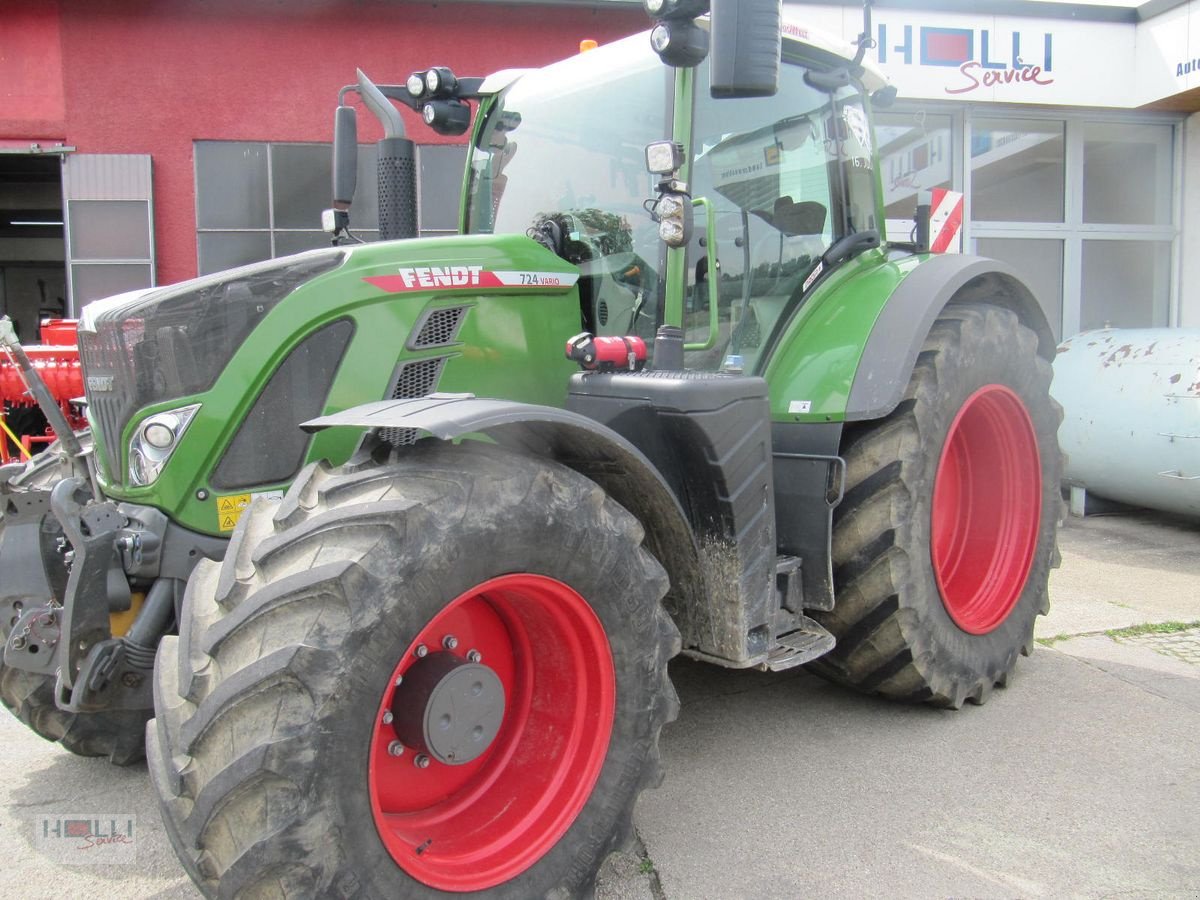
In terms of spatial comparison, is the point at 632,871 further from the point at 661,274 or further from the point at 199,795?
the point at 661,274

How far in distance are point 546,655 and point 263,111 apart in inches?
343

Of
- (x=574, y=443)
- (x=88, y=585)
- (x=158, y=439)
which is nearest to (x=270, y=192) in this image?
(x=158, y=439)

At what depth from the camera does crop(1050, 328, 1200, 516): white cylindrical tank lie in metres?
6.78

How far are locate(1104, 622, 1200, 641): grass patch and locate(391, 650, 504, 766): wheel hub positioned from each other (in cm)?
363

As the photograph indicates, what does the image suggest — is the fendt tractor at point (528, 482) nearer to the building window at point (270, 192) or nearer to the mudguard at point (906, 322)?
the mudguard at point (906, 322)

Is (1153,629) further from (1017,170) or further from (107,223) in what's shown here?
(107,223)

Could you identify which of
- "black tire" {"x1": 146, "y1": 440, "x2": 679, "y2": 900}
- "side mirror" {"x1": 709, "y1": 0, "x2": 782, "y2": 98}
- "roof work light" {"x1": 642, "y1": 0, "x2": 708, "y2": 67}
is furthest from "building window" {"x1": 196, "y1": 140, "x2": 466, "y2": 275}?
"black tire" {"x1": 146, "y1": 440, "x2": 679, "y2": 900}

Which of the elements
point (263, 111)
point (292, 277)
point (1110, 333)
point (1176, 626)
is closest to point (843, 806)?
point (292, 277)

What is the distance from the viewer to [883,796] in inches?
122

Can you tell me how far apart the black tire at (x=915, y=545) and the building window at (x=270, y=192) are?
22.6 feet

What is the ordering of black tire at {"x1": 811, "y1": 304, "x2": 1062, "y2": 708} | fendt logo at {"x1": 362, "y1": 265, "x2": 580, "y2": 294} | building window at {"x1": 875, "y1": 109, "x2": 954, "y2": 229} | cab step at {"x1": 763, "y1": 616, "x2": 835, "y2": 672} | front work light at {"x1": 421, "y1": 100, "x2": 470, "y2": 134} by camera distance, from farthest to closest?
building window at {"x1": 875, "y1": 109, "x2": 954, "y2": 229} → front work light at {"x1": 421, "y1": 100, "x2": 470, "y2": 134} → black tire at {"x1": 811, "y1": 304, "x2": 1062, "y2": 708} → cab step at {"x1": 763, "y1": 616, "x2": 835, "y2": 672} → fendt logo at {"x1": 362, "y1": 265, "x2": 580, "y2": 294}

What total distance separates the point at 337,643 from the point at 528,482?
596mm

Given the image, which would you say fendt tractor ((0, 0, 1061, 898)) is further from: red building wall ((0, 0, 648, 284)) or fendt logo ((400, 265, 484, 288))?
red building wall ((0, 0, 648, 284))

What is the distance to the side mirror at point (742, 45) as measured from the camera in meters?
2.47
